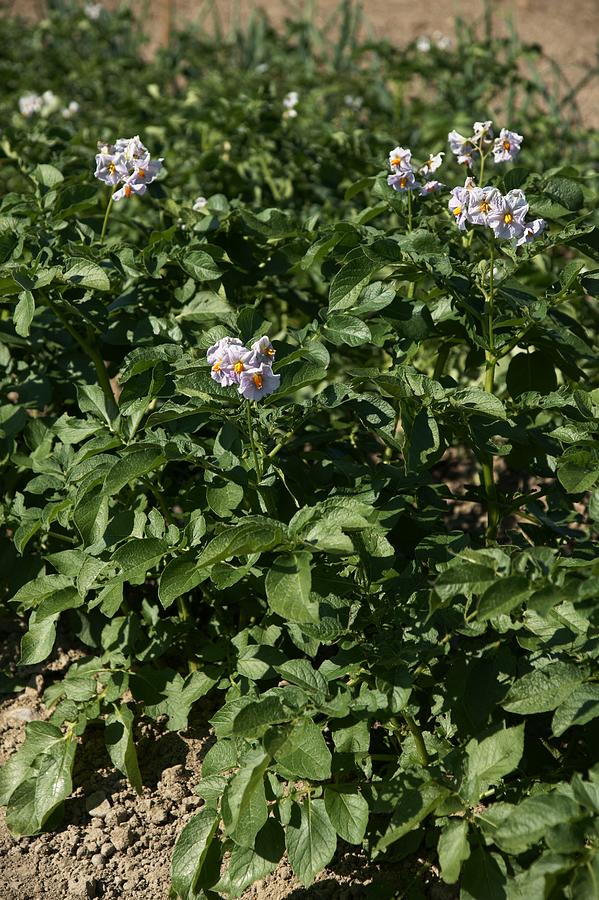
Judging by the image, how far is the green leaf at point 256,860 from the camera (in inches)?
61.5

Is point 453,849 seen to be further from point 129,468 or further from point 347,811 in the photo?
point 129,468

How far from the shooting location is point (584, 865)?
1292mm

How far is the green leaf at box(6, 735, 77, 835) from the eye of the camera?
177 cm

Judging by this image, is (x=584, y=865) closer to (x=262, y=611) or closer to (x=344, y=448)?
(x=262, y=611)

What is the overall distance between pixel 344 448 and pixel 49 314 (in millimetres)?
704

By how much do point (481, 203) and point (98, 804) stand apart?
133 cm

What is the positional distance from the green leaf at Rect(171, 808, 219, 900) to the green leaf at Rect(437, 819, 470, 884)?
371 millimetres

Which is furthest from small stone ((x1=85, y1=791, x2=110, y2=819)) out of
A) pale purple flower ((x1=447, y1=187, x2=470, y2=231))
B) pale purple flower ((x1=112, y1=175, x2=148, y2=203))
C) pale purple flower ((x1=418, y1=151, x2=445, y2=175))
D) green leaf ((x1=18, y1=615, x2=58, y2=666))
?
pale purple flower ((x1=418, y1=151, x2=445, y2=175))

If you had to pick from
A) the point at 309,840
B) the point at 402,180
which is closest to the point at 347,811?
the point at 309,840

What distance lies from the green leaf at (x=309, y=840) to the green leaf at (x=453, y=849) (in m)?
0.18

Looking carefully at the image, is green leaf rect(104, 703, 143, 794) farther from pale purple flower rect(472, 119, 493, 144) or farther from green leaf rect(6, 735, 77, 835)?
pale purple flower rect(472, 119, 493, 144)

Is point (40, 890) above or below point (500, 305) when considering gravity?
below

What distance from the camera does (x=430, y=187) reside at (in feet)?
6.66

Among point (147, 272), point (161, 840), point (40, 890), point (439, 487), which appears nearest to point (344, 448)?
point (439, 487)
